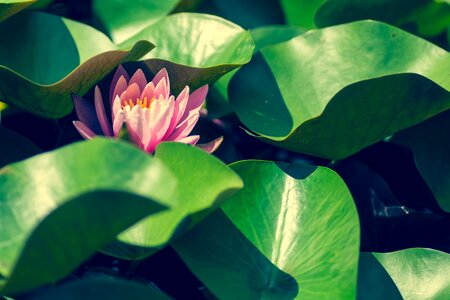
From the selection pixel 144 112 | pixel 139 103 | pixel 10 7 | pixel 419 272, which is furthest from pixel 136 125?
pixel 419 272

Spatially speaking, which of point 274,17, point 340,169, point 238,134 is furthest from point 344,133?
point 274,17

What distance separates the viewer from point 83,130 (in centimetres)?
109

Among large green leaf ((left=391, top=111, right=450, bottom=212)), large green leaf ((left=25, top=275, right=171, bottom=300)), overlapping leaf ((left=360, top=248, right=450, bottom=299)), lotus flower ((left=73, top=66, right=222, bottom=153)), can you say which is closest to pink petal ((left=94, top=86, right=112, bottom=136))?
lotus flower ((left=73, top=66, right=222, bottom=153))

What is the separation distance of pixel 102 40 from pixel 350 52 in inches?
21.8

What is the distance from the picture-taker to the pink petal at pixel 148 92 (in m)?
1.15

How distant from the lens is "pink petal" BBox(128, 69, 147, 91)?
1.17 meters

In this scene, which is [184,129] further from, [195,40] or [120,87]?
[195,40]

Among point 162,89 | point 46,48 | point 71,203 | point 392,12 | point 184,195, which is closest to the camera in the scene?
point 71,203

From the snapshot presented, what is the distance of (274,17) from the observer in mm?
1773

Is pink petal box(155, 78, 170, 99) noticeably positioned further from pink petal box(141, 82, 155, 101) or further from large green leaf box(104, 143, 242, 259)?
large green leaf box(104, 143, 242, 259)

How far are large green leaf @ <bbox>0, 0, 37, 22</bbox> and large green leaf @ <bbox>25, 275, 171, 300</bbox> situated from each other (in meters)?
0.64

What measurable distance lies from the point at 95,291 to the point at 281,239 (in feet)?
1.15

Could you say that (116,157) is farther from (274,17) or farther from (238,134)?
(274,17)

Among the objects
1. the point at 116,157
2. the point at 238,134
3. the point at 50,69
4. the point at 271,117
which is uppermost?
the point at 116,157
